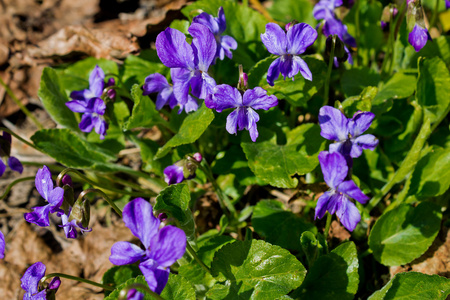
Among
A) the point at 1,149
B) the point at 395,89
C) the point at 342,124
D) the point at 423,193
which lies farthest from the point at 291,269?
the point at 1,149

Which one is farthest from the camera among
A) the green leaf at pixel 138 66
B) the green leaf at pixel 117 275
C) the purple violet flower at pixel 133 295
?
the green leaf at pixel 138 66

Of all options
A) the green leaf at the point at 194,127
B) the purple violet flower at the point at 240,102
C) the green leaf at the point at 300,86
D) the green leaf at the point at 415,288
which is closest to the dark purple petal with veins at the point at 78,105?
the green leaf at the point at 194,127

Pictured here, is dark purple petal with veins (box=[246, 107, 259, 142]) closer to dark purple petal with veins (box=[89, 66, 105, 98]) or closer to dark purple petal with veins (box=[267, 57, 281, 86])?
dark purple petal with veins (box=[267, 57, 281, 86])

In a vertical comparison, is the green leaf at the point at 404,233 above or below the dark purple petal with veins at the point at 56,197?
below

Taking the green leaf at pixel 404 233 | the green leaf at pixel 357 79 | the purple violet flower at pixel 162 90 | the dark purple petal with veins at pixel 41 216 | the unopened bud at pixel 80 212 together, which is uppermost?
the purple violet flower at pixel 162 90

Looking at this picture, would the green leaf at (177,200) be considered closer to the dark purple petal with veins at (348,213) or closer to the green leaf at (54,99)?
the dark purple petal with veins at (348,213)

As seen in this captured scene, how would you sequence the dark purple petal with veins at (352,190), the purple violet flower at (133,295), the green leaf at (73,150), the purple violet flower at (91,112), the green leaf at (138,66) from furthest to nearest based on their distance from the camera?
the green leaf at (138,66)
the green leaf at (73,150)
the purple violet flower at (91,112)
the dark purple petal with veins at (352,190)
the purple violet flower at (133,295)

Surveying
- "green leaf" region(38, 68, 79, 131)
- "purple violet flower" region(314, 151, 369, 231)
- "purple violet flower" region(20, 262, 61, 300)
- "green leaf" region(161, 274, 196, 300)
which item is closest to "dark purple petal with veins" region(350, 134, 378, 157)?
"purple violet flower" region(314, 151, 369, 231)
